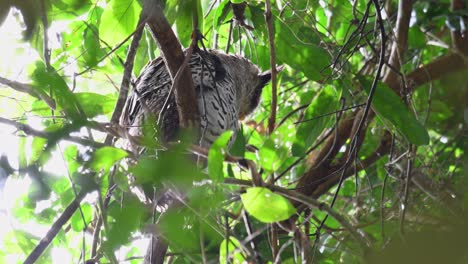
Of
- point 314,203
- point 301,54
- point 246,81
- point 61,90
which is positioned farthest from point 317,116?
point 246,81

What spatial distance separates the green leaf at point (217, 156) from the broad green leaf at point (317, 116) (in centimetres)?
95

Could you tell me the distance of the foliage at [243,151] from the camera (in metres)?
1.18

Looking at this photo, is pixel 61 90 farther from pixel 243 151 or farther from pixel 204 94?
pixel 204 94

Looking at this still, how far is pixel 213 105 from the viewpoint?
9.36 feet

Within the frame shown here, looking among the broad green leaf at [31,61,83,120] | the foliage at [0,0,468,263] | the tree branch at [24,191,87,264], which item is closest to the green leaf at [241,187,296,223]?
the foliage at [0,0,468,263]

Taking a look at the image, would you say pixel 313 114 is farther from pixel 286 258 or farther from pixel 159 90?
pixel 159 90

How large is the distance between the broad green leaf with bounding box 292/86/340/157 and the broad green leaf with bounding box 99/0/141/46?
697mm

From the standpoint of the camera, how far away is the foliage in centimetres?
118

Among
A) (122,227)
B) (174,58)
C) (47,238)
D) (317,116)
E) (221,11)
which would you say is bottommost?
(47,238)

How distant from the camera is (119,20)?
2.01m

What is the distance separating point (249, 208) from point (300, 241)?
0.58 m

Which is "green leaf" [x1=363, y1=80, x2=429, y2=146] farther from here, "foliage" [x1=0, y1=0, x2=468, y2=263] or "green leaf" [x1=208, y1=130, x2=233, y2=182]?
"green leaf" [x1=208, y1=130, x2=233, y2=182]

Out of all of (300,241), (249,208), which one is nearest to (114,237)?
(249,208)

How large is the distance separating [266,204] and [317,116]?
919mm
